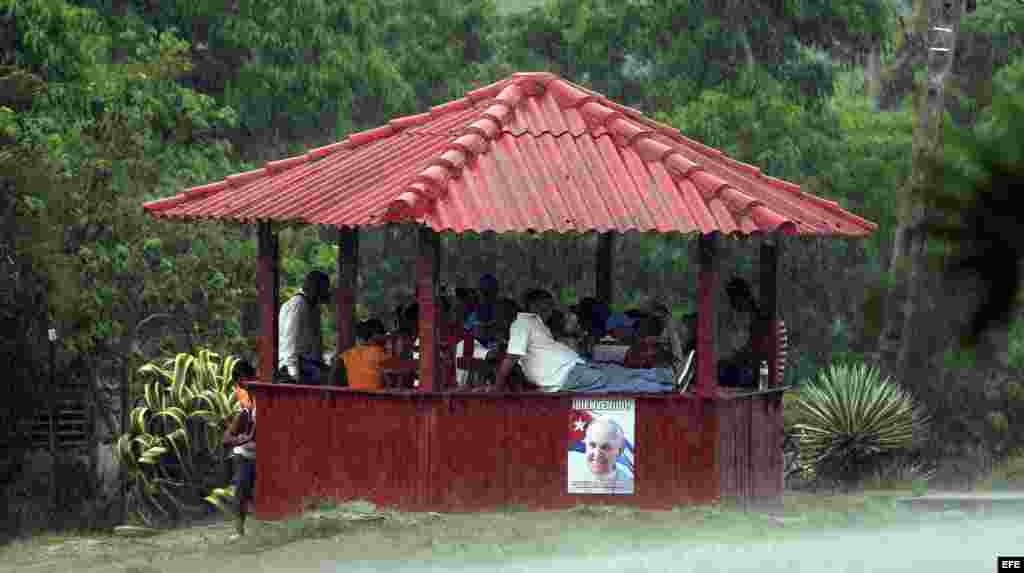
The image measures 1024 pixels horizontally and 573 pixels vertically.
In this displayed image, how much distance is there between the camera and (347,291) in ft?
A: 46.2

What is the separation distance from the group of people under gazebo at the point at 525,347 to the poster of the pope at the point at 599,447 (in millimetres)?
150

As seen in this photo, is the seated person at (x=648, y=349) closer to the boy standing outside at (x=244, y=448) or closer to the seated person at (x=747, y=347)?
the seated person at (x=747, y=347)

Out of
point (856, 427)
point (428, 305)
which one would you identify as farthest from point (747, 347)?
point (856, 427)

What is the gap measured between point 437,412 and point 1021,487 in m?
8.43

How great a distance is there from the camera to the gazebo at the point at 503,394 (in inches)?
471

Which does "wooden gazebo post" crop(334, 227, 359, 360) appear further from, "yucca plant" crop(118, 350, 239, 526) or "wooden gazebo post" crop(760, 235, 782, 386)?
"wooden gazebo post" crop(760, 235, 782, 386)

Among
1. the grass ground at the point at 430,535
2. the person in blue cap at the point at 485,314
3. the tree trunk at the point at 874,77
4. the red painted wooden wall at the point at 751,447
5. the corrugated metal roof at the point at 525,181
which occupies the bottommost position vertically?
the grass ground at the point at 430,535

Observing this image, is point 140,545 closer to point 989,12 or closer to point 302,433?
point 302,433

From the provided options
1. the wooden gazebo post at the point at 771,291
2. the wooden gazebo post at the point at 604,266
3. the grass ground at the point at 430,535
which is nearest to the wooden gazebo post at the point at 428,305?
the grass ground at the point at 430,535

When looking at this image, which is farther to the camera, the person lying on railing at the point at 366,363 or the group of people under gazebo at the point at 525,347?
the person lying on railing at the point at 366,363

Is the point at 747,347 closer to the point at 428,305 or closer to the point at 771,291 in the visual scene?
the point at 771,291

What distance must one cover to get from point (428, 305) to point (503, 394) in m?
0.88

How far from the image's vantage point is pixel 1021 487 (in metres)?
17.7

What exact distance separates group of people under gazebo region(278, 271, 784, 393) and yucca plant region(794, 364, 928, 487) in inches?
150
